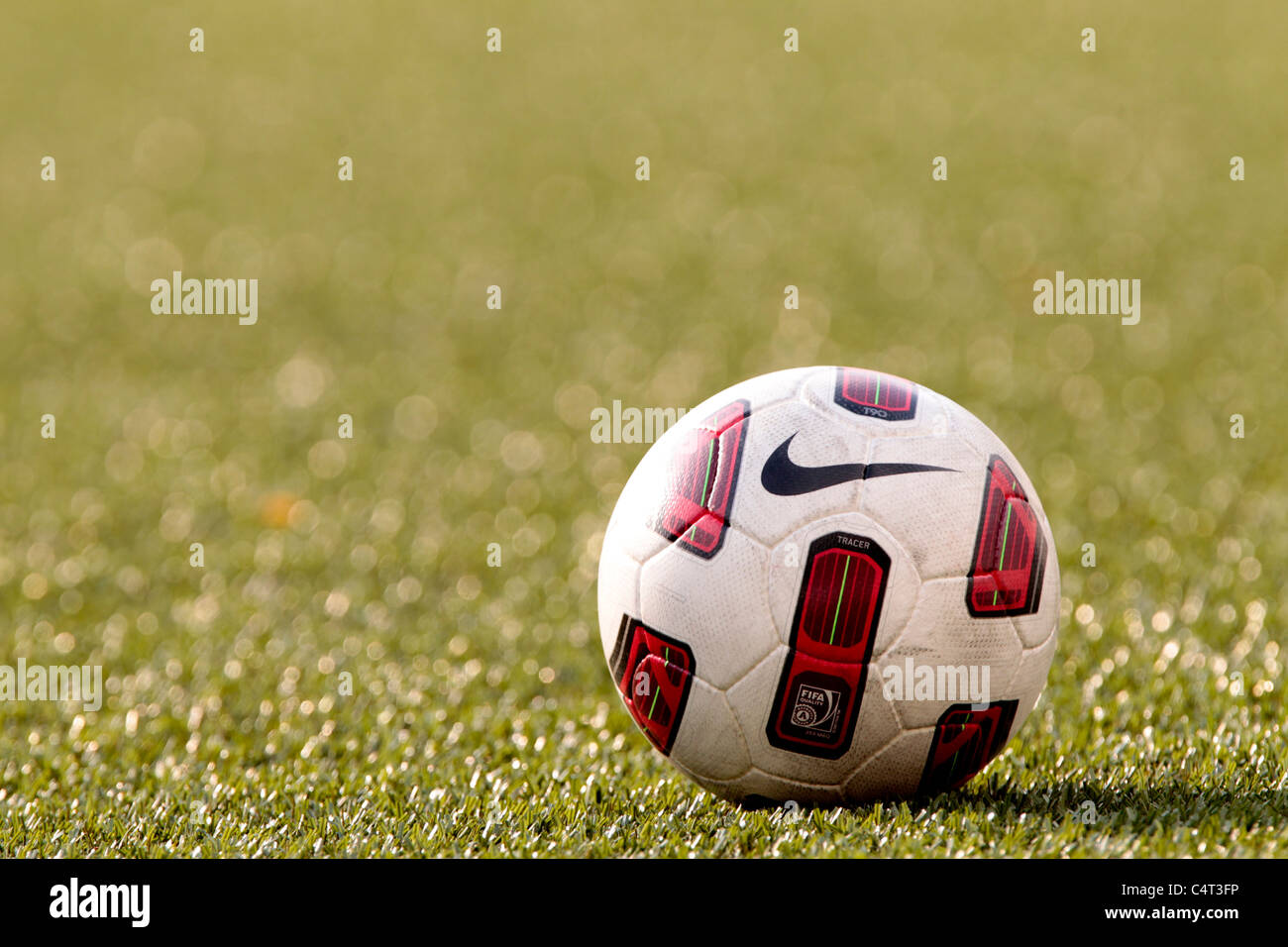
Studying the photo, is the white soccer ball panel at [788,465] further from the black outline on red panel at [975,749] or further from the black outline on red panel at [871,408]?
the black outline on red panel at [975,749]

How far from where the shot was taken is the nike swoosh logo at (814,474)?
3977 millimetres

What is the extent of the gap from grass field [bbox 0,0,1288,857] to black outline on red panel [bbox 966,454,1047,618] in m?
0.54

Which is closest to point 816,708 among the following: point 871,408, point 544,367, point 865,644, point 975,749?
point 865,644

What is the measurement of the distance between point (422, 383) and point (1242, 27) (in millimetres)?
12156

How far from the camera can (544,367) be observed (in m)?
9.89

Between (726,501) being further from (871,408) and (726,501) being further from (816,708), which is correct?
(816,708)

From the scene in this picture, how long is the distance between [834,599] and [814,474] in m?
0.34

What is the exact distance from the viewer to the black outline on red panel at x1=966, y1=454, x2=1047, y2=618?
396cm

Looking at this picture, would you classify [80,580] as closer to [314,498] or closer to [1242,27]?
[314,498]

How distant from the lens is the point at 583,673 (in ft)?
19.2

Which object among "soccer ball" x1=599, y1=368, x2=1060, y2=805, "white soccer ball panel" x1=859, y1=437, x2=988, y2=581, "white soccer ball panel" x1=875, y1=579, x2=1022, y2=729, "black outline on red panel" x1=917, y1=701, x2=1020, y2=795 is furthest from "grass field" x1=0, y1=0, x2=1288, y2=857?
"white soccer ball panel" x1=859, y1=437, x2=988, y2=581

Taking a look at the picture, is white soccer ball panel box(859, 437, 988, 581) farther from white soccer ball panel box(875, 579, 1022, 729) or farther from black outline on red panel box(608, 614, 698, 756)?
black outline on red panel box(608, 614, 698, 756)

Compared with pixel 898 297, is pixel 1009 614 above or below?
below
